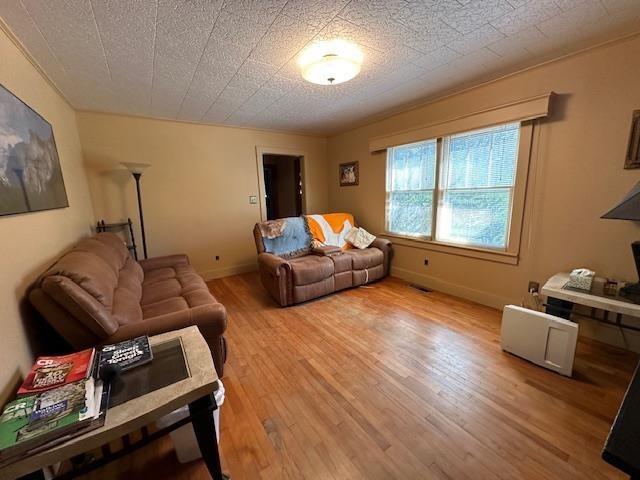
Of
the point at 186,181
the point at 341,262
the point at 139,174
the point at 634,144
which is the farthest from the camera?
the point at 186,181

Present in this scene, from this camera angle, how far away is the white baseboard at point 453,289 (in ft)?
9.02

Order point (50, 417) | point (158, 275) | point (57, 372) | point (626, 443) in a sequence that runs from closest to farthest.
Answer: point (626, 443) → point (50, 417) → point (57, 372) → point (158, 275)

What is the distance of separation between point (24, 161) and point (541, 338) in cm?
346

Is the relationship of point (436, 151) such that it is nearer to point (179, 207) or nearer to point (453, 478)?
point (453, 478)

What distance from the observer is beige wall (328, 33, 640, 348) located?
1.92 metres

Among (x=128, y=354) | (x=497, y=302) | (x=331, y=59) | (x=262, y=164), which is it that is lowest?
(x=497, y=302)

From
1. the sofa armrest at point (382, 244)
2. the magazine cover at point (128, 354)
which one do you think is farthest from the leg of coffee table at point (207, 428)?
the sofa armrest at point (382, 244)

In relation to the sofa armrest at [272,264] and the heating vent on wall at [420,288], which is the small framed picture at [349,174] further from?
the sofa armrest at [272,264]

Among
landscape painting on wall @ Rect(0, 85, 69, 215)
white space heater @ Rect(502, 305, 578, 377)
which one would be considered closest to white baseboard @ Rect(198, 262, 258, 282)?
landscape painting on wall @ Rect(0, 85, 69, 215)

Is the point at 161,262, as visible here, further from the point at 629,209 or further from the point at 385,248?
the point at 629,209

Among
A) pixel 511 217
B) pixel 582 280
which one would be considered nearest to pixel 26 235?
pixel 582 280

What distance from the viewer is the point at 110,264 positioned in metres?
1.97

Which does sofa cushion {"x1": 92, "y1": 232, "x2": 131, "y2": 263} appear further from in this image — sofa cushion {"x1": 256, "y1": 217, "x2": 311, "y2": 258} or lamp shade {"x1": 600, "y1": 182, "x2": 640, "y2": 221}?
lamp shade {"x1": 600, "y1": 182, "x2": 640, "y2": 221}

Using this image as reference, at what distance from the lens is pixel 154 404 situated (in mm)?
884
